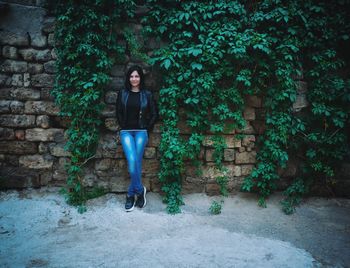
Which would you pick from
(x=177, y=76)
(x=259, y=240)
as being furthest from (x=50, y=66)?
(x=259, y=240)

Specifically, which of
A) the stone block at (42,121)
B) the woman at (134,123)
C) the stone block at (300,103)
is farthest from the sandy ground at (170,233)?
the stone block at (300,103)

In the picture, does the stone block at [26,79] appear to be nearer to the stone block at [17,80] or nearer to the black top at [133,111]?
the stone block at [17,80]

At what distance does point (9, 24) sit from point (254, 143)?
4.13 metres

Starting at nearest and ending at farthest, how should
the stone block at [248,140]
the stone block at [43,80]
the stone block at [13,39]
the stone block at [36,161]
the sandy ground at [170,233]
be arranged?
the sandy ground at [170,233]
the stone block at [13,39]
the stone block at [43,80]
the stone block at [36,161]
the stone block at [248,140]

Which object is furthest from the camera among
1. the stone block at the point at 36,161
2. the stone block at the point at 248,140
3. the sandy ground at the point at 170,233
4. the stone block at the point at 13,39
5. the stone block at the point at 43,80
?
the stone block at the point at 248,140

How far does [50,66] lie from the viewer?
3.61m

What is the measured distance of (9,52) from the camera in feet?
11.6

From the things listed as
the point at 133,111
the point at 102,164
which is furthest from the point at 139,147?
the point at 102,164

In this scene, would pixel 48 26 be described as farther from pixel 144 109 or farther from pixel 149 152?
pixel 149 152

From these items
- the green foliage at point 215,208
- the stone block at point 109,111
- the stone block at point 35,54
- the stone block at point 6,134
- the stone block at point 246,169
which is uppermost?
the stone block at point 35,54

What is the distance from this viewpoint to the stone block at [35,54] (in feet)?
11.7

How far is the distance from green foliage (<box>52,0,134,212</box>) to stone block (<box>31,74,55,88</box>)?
0.47ft

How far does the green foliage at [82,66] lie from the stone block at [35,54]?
7.6 inches

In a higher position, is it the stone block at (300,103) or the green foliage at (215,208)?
the stone block at (300,103)
